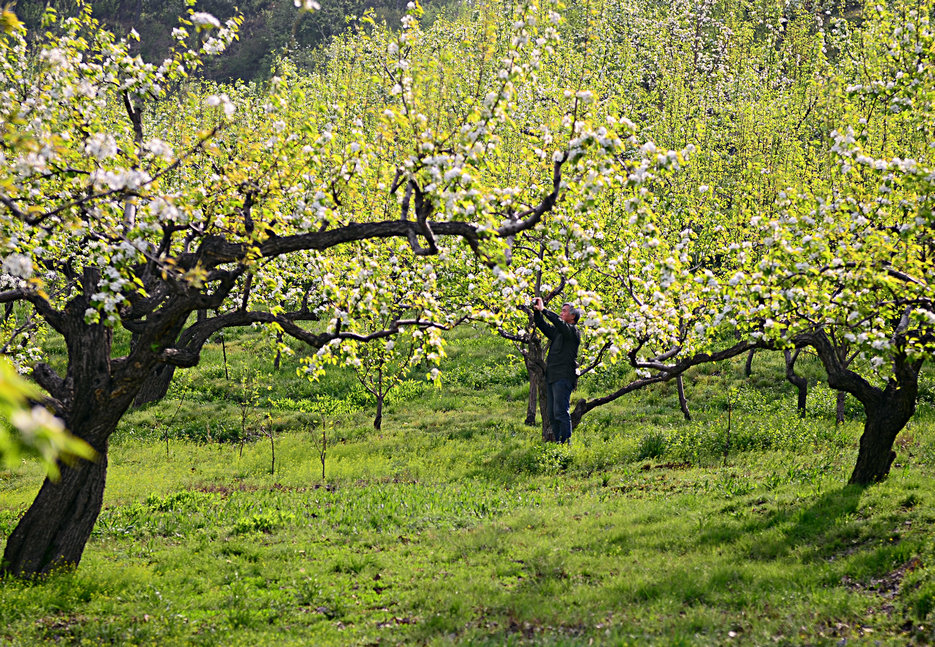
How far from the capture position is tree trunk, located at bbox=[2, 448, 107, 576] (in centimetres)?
1006

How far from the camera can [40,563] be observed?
10148 millimetres

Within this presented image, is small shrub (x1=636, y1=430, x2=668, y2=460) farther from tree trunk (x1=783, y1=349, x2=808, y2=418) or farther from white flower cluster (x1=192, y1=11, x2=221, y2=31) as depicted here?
white flower cluster (x1=192, y1=11, x2=221, y2=31)

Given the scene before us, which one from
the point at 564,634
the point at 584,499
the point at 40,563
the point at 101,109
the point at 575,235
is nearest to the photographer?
the point at 564,634

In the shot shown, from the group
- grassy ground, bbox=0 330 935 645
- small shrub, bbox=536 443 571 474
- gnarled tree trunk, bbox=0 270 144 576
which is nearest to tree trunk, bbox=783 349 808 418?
grassy ground, bbox=0 330 935 645

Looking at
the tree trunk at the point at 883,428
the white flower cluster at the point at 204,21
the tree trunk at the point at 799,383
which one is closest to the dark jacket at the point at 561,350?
the tree trunk at the point at 883,428

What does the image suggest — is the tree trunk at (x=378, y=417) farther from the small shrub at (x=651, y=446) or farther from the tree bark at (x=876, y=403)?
the tree bark at (x=876, y=403)

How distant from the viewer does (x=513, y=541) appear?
11789 mm

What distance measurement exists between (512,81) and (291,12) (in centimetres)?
10838

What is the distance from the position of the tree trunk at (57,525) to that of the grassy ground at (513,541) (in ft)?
1.43

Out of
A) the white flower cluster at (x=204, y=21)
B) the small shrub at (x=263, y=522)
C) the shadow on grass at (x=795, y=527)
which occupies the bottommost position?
the small shrub at (x=263, y=522)

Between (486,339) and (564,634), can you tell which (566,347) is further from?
(486,339)

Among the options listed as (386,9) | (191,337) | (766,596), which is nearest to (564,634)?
(766,596)

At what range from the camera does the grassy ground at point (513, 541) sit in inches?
332

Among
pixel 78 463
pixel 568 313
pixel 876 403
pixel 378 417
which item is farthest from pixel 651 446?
pixel 78 463
